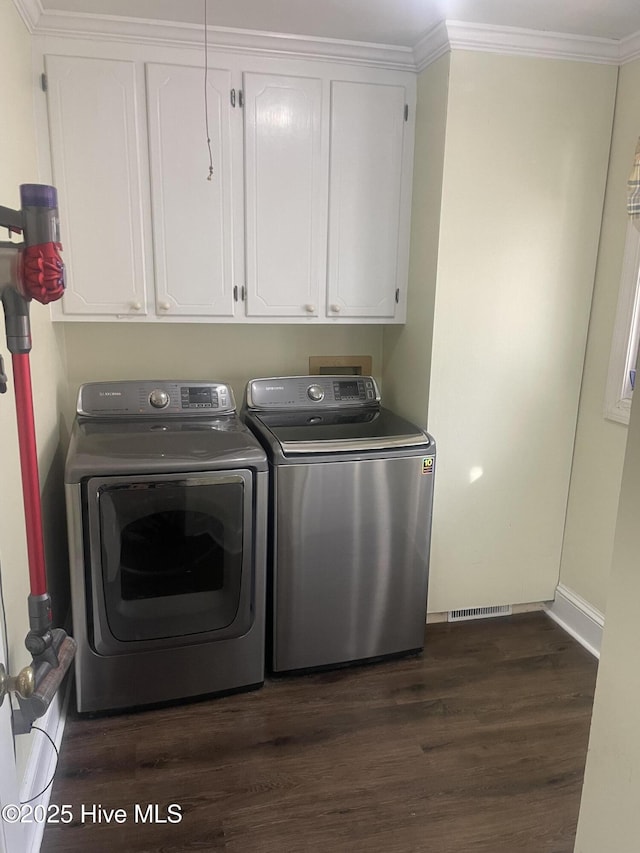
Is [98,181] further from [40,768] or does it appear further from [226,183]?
[40,768]

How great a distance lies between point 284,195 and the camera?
8.30ft

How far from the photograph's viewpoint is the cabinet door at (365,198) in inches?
99.6

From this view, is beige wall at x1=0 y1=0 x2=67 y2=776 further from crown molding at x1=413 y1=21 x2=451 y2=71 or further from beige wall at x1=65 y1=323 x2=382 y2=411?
crown molding at x1=413 y1=21 x2=451 y2=71

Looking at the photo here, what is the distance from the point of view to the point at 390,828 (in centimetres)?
182

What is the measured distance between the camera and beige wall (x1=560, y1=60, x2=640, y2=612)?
8.08 feet

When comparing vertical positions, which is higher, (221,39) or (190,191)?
(221,39)

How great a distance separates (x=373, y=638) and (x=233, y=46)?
2299 millimetres

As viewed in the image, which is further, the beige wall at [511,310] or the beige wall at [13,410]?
the beige wall at [511,310]

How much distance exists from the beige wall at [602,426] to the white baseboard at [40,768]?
6.88ft

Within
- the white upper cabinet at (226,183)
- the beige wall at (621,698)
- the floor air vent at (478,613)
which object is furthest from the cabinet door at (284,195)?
the beige wall at (621,698)

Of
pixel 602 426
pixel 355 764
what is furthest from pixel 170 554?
pixel 602 426

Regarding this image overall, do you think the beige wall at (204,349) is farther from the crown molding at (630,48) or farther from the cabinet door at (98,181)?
the crown molding at (630,48)

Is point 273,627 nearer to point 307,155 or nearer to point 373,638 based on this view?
point 373,638

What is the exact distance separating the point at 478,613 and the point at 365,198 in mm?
1883
